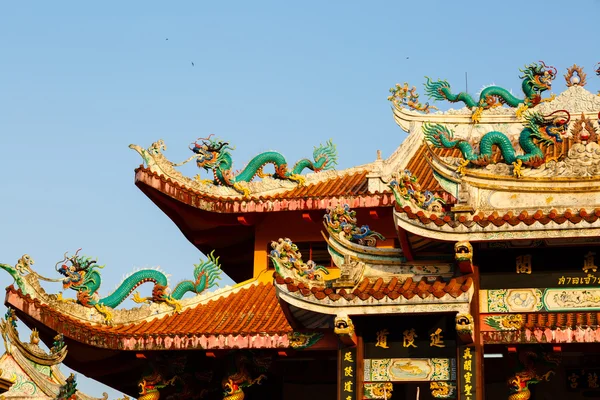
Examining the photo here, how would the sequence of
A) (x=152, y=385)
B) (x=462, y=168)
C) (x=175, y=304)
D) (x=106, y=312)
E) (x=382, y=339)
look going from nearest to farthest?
(x=382, y=339), (x=462, y=168), (x=152, y=385), (x=106, y=312), (x=175, y=304)

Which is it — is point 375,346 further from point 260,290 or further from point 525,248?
point 260,290

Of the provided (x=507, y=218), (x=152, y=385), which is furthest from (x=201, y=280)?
(x=507, y=218)

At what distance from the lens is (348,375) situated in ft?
63.1

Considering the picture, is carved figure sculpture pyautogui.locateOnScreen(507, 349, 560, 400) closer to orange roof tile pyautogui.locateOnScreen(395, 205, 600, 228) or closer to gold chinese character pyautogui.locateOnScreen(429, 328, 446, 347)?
gold chinese character pyautogui.locateOnScreen(429, 328, 446, 347)

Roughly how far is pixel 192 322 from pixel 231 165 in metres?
4.02

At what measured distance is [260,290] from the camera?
76.8 feet

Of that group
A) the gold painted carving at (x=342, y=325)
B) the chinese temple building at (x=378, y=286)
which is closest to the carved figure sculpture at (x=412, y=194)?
the chinese temple building at (x=378, y=286)

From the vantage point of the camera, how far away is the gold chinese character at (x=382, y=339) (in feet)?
63.3

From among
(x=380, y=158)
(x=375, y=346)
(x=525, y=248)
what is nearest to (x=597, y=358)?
(x=525, y=248)

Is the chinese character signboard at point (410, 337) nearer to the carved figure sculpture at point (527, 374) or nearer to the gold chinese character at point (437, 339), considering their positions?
the gold chinese character at point (437, 339)

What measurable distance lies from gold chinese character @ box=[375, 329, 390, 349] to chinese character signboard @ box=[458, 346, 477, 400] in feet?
4.04

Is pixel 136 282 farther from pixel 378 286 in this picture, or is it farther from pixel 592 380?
pixel 592 380

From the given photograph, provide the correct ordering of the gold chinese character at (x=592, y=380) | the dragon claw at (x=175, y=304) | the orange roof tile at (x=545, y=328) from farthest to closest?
the dragon claw at (x=175, y=304) → the gold chinese character at (x=592, y=380) → the orange roof tile at (x=545, y=328)

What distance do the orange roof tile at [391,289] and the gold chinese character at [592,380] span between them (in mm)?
3607
